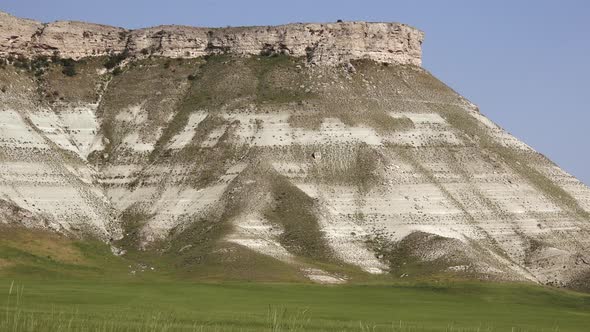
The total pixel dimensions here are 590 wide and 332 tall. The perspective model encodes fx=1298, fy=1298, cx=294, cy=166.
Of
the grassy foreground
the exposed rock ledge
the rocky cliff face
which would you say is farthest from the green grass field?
the exposed rock ledge

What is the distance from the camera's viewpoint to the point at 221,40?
135375 mm

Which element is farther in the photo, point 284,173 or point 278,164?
point 278,164

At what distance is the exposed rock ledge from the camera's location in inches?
5167

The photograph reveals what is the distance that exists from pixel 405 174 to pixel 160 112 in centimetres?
2640

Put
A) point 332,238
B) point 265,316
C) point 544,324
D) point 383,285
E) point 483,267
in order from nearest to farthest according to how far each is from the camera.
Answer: point 265,316, point 544,324, point 383,285, point 483,267, point 332,238

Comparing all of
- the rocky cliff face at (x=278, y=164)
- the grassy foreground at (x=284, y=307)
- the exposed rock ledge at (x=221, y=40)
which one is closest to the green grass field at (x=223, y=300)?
the grassy foreground at (x=284, y=307)

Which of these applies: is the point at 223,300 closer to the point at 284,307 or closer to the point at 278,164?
the point at 284,307

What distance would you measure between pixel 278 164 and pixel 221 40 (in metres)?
23.9

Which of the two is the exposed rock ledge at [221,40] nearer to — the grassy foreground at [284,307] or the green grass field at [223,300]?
the green grass field at [223,300]

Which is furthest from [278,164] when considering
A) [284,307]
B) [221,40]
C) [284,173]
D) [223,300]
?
[284,307]

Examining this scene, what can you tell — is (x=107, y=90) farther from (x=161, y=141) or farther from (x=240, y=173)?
(x=240, y=173)

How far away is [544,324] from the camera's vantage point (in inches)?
2477

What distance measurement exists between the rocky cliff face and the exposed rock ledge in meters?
0.21

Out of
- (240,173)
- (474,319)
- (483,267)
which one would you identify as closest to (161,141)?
(240,173)
